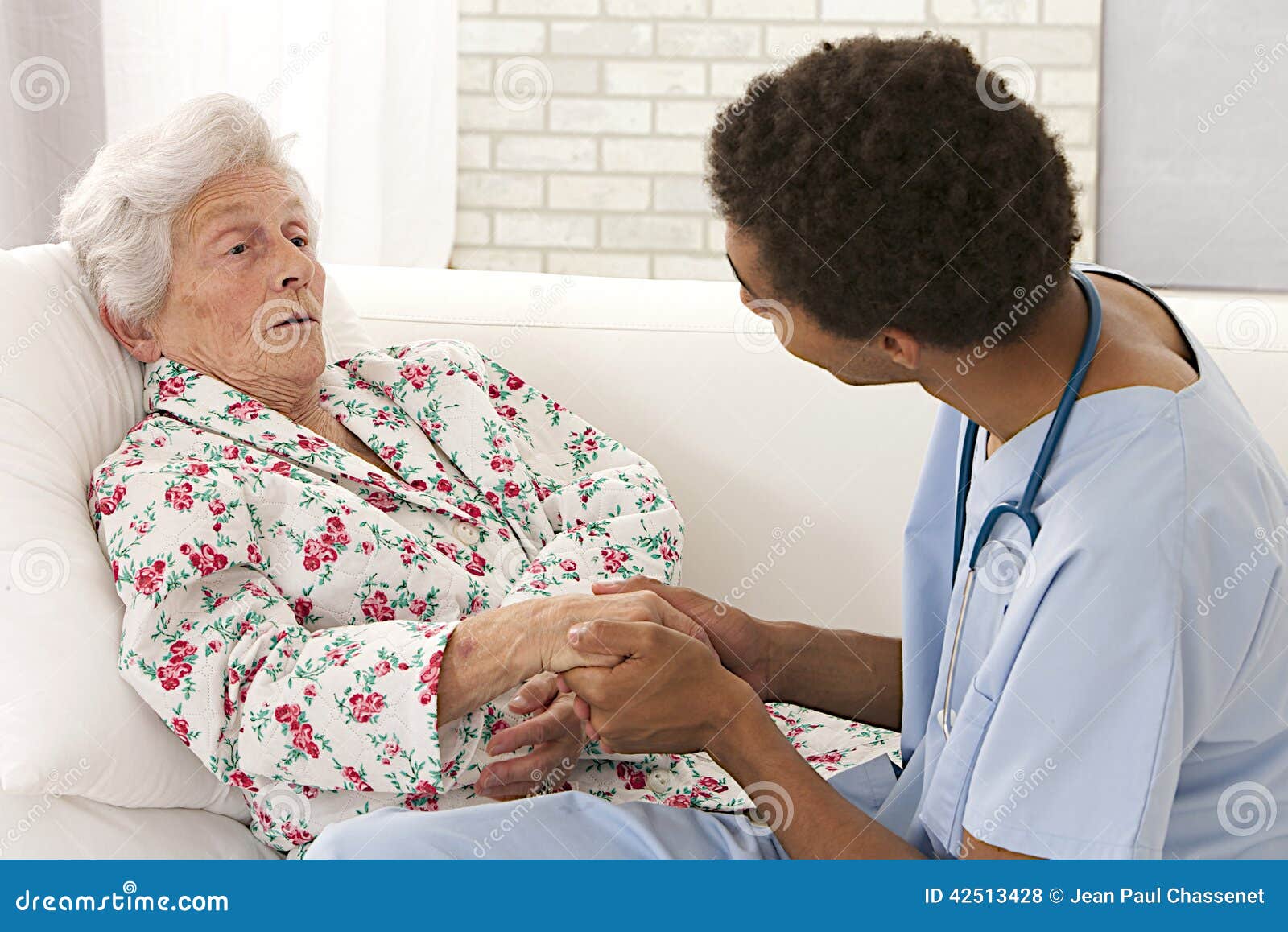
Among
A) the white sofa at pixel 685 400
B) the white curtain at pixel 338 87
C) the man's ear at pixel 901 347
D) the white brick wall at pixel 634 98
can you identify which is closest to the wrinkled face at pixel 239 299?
the white sofa at pixel 685 400

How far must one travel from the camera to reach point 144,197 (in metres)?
1.43

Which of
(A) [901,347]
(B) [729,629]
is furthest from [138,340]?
(A) [901,347]

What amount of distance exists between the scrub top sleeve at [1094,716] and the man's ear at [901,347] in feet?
0.70

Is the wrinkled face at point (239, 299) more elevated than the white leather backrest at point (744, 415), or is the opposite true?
the wrinkled face at point (239, 299)

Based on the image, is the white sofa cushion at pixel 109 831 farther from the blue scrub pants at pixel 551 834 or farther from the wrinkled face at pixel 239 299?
the wrinkled face at pixel 239 299

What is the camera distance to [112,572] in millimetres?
1252

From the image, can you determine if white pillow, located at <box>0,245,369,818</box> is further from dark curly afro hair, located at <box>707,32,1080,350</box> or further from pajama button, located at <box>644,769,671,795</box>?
dark curly afro hair, located at <box>707,32,1080,350</box>

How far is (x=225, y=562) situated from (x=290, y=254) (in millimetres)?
453

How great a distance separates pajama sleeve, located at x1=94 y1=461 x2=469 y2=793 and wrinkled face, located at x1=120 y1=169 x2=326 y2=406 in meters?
0.27

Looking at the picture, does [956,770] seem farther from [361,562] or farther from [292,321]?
[292,321]

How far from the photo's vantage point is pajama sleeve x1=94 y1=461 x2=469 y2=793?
1186 millimetres

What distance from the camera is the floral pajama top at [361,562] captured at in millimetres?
1193

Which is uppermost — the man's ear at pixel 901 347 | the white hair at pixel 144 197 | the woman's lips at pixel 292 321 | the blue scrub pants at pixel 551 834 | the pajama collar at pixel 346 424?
the white hair at pixel 144 197

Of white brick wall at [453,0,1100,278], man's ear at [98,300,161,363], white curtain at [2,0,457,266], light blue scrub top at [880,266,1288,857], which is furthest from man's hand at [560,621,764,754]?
white brick wall at [453,0,1100,278]
